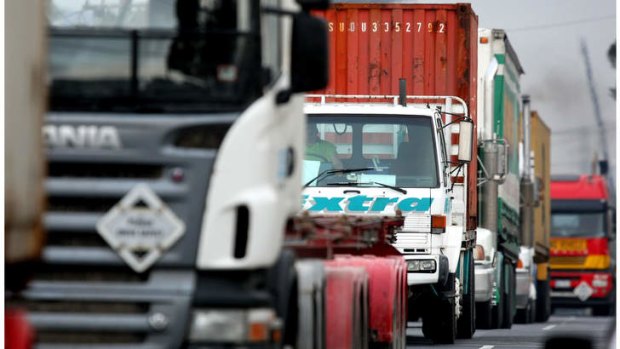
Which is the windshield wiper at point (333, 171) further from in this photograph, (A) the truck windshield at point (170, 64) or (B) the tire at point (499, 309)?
(B) the tire at point (499, 309)

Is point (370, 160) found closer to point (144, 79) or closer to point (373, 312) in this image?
point (373, 312)

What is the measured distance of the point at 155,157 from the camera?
899cm

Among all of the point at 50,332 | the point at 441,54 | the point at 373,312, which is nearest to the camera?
the point at 50,332

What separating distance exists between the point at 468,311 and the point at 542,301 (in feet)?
53.9

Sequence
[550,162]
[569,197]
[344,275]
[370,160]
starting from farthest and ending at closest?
[569,197]
[550,162]
[370,160]
[344,275]

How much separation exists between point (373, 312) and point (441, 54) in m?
7.19

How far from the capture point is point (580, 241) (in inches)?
1713

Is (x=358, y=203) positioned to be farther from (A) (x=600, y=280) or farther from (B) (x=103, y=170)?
(A) (x=600, y=280)

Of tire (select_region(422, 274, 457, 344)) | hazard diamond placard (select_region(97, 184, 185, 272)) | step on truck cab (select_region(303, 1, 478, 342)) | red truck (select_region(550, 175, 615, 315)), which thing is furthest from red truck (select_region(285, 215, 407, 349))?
red truck (select_region(550, 175, 615, 315))

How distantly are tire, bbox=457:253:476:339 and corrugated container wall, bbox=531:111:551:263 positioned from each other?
1231 centimetres

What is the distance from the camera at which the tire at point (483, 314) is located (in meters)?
24.0

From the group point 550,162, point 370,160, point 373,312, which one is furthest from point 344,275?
point 550,162

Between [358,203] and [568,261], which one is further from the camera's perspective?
[568,261]

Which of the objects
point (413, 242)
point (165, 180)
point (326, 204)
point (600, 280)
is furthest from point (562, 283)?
point (165, 180)
